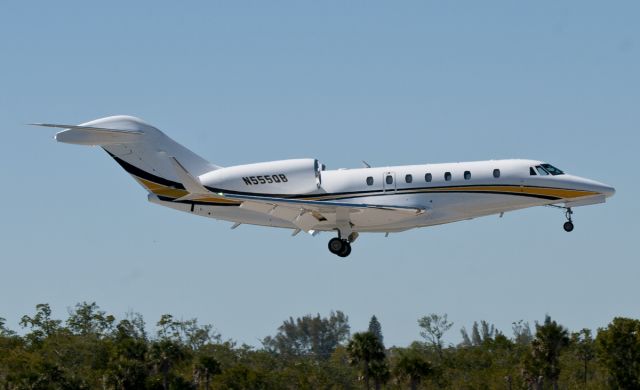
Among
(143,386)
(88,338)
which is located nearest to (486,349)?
(88,338)

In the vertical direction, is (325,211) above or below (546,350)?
above

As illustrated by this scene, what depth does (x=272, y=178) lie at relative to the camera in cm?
4328

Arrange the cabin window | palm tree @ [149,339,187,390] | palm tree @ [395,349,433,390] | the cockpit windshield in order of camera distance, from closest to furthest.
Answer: the cabin window < the cockpit windshield < palm tree @ [149,339,187,390] < palm tree @ [395,349,433,390]

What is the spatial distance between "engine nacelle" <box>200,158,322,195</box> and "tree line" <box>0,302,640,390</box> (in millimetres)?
16740

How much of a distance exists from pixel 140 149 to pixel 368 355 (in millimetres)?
19859

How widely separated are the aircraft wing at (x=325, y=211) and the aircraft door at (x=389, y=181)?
2.48 feet

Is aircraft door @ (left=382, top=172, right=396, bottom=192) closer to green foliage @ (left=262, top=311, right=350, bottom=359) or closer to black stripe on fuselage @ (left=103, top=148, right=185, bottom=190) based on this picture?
black stripe on fuselage @ (left=103, top=148, right=185, bottom=190)

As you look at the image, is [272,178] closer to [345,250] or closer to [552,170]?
[345,250]

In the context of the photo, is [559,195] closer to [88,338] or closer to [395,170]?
[395,170]

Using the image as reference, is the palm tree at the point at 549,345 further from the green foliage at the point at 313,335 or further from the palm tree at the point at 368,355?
the green foliage at the point at 313,335

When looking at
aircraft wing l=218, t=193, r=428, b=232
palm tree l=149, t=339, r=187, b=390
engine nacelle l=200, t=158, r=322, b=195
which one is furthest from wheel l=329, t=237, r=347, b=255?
palm tree l=149, t=339, r=187, b=390

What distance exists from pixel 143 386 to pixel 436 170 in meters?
21.4

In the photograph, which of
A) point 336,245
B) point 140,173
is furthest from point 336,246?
point 140,173

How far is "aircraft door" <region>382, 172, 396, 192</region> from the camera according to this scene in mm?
41969
